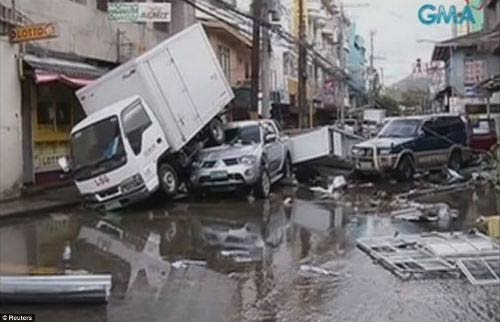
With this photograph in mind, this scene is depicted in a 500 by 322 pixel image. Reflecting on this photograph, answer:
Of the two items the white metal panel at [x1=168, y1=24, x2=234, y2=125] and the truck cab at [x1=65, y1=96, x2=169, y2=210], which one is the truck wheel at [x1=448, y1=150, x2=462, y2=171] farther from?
the truck cab at [x1=65, y1=96, x2=169, y2=210]

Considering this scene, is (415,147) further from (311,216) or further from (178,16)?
(178,16)

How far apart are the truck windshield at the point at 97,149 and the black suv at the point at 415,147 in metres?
9.68

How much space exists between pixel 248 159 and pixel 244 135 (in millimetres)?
2160

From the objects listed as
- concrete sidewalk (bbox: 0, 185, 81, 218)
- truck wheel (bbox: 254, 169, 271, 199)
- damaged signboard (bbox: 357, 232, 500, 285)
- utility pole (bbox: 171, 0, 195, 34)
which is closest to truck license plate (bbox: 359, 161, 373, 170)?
truck wheel (bbox: 254, 169, 271, 199)

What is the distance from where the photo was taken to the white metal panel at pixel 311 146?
84.2 ft

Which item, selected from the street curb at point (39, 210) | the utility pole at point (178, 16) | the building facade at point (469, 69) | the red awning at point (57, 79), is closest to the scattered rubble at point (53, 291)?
the street curb at point (39, 210)

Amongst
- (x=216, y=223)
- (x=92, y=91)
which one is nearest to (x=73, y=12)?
(x=92, y=91)

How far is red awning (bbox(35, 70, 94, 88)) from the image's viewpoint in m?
21.3

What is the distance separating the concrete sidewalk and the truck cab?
105 cm

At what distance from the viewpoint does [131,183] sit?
60.3 feet

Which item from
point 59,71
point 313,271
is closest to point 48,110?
point 59,71

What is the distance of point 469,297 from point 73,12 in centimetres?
1860

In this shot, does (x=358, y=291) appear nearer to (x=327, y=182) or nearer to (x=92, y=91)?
(x=92, y=91)

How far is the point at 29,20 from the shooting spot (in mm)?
22062
